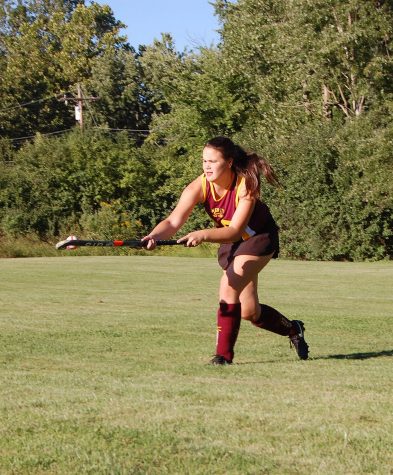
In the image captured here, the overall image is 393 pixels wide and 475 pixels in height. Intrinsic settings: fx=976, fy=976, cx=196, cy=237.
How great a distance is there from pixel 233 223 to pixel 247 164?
1.73 ft

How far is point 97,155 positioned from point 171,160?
3.49 m

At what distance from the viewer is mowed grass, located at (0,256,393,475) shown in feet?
14.2

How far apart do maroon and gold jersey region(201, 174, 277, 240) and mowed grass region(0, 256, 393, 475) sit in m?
1.17

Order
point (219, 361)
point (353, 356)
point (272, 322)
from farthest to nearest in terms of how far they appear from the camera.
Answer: point (353, 356)
point (272, 322)
point (219, 361)

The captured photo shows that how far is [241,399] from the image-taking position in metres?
5.91

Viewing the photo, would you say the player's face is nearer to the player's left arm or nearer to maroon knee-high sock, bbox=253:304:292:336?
the player's left arm

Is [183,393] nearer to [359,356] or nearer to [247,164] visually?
[247,164]

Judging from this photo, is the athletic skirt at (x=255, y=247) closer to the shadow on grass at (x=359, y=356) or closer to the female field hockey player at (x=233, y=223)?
the female field hockey player at (x=233, y=223)

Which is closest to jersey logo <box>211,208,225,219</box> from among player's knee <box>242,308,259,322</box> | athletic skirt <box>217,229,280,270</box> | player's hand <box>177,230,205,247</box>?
athletic skirt <box>217,229,280,270</box>

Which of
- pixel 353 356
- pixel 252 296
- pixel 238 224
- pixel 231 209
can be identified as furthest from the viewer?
pixel 353 356

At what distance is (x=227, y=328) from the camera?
8383 mm

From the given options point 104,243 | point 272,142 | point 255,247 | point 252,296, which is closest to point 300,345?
point 252,296

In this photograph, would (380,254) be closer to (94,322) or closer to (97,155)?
(97,155)

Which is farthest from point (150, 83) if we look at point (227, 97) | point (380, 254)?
point (380, 254)
